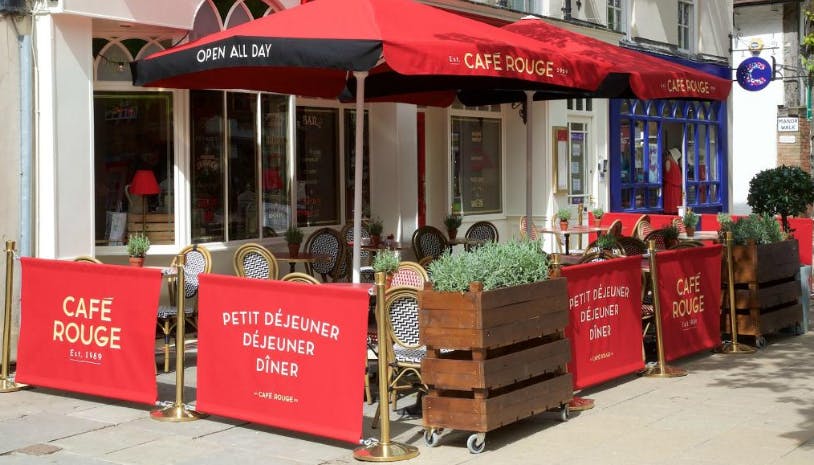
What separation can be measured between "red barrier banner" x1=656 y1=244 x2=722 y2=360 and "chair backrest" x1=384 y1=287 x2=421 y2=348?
2.99 metres

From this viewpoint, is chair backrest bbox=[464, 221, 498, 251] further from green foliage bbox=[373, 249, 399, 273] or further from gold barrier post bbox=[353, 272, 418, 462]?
gold barrier post bbox=[353, 272, 418, 462]

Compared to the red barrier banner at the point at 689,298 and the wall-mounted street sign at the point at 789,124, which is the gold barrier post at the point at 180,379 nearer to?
the red barrier banner at the point at 689,298

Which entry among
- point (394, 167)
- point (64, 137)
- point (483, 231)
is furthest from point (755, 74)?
point (64, 137)

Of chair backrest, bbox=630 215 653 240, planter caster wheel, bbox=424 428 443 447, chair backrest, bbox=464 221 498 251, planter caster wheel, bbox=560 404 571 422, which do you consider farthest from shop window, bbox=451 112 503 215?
planter caster wheel, bbox=424 428 443 447

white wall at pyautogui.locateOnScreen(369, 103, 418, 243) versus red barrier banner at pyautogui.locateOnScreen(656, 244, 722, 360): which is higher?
white wall at pyautogui.locateOnScreen(369, 103, 418, 243)

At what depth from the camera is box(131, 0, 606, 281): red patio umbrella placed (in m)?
8.46

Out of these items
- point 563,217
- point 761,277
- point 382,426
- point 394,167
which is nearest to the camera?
point 382,426

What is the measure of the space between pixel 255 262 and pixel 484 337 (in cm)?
391

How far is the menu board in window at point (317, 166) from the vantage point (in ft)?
45.1

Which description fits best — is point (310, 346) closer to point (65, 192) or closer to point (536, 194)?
point (65, 192)

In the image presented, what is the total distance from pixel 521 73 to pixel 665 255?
6.77 feet

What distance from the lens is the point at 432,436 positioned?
731cm

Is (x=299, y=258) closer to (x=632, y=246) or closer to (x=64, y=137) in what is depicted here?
(x=64, y=137)

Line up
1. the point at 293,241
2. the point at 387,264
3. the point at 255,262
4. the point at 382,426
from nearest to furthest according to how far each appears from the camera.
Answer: the point at 382,426 < the point at 387,264 < the point at 255,262 < the point at 293,241
